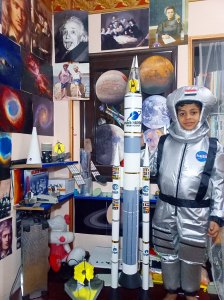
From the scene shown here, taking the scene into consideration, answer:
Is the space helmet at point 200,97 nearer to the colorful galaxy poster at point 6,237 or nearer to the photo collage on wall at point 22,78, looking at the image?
the photo collage on wall at point 22,78

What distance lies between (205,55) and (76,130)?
1.29 metres

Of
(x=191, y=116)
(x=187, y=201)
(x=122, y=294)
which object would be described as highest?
(x=191, y=116)

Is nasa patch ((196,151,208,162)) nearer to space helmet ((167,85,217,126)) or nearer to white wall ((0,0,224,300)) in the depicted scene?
space helmet ((167,85,217,126))

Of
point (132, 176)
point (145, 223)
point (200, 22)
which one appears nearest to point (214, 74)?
point (200, 22)

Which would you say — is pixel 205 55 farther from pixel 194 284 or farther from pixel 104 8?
pixel 194 284

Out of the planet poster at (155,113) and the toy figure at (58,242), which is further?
the planet poster at (155,113)

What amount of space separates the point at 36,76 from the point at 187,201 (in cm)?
151

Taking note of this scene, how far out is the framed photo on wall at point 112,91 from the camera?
2301 mm

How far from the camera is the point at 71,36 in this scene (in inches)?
96.6

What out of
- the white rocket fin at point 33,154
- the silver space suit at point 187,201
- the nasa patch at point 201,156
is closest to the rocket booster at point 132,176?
the silver space suit at point 187,201

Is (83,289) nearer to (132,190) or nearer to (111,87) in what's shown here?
(132,190)

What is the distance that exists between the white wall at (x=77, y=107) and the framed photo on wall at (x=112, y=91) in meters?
0.07

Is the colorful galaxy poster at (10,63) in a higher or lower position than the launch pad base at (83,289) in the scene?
higher

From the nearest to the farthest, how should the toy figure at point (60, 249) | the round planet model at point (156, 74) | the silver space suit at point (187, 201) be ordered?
the silver space suit at point (187, 201) < the toy figure at point (60, 249) < the round planet model at point (156, 74)
